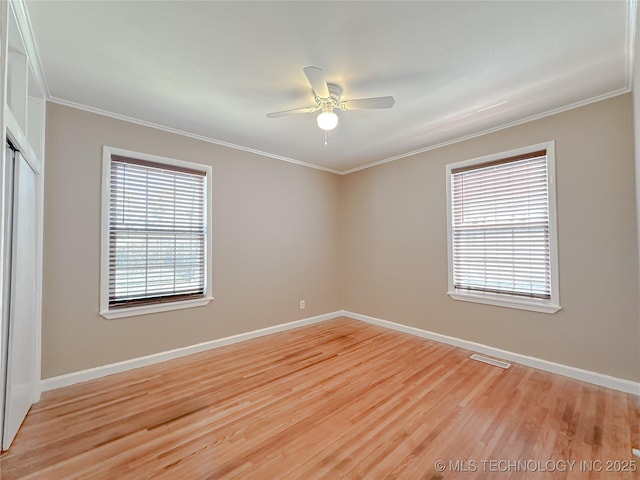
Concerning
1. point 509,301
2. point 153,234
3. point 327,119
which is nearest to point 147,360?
point 153,234

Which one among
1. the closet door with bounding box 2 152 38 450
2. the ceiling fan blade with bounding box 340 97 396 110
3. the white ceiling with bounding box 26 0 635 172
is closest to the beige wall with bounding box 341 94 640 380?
the white ceiling with bounding box 26 0 635 172

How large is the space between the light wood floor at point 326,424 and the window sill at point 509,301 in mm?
638

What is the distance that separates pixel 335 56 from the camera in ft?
6.80

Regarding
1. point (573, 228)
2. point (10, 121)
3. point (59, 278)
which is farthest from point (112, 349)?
point (573, 228)

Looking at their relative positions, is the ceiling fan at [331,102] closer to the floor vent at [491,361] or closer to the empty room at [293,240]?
the empty room at [293,240]

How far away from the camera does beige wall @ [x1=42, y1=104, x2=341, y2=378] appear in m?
2.69

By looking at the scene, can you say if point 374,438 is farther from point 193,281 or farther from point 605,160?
point 605,160

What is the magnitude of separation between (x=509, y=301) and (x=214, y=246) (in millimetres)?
3587

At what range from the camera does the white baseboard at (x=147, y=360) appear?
265cm

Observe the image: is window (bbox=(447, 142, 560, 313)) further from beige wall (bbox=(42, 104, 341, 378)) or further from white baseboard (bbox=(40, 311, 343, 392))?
white baseboard (bbox=(40, 311, 343, 392))

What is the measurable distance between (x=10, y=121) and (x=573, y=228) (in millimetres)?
4467

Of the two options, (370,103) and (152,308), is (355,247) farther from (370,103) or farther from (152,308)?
(152,308)

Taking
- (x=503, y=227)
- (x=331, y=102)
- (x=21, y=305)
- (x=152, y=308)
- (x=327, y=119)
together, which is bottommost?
(x=152, y=308)

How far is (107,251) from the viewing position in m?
2.91
